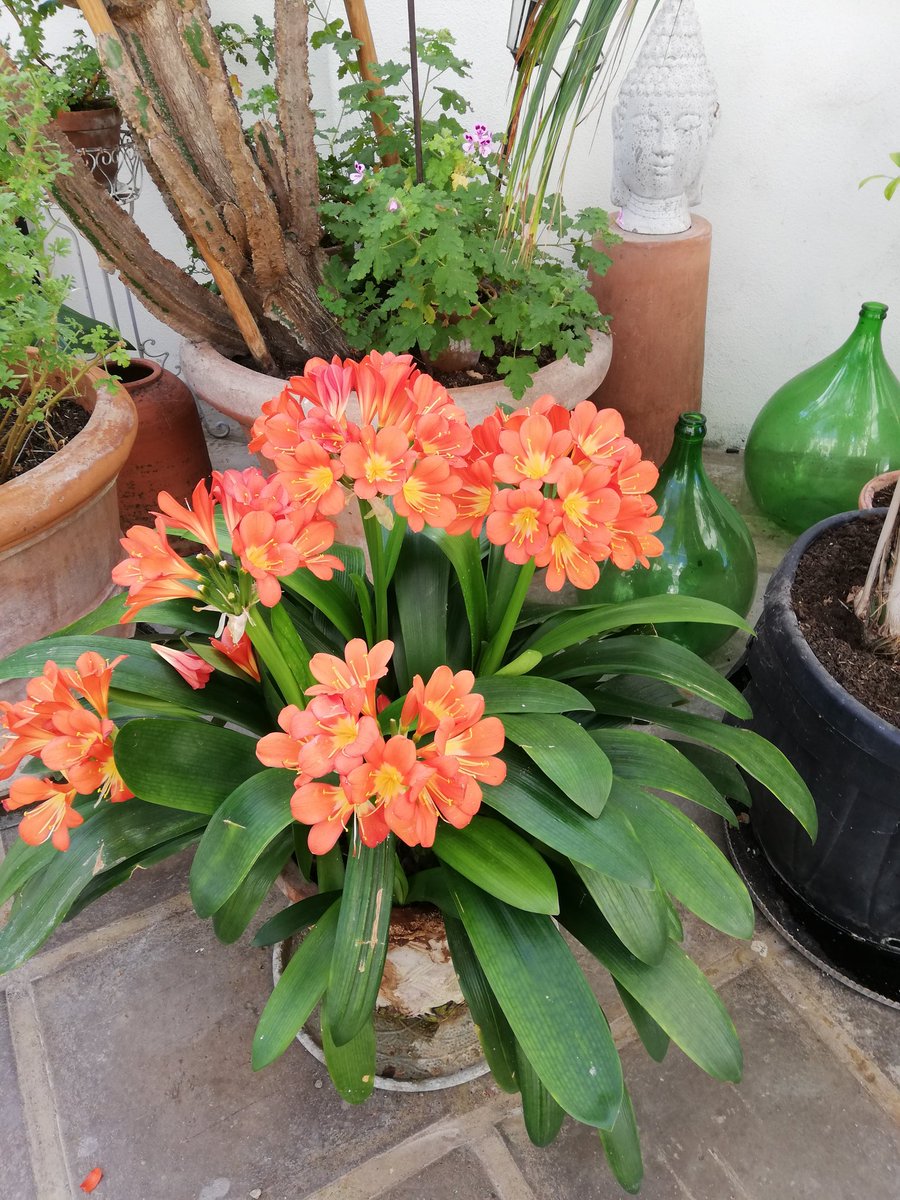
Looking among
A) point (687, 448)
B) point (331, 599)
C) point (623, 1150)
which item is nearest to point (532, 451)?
point (331, 599)

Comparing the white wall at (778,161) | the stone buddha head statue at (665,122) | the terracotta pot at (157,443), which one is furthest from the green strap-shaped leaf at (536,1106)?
the white wall at (778,161)

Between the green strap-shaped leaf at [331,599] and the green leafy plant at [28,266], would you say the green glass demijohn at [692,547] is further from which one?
the green leafy plant at [28,266]

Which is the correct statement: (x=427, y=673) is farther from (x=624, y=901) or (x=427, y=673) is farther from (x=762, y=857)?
(x=762, y=857)

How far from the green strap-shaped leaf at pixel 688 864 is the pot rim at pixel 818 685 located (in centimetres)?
33

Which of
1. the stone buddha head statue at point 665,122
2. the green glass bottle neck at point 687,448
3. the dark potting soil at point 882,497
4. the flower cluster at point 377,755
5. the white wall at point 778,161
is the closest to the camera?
the flower cluster at point 377,755

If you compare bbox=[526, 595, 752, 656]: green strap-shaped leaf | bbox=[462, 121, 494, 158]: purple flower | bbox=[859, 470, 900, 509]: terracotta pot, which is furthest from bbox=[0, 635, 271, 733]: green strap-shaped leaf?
bbox=[462, 121, 494, 158]: purple flower

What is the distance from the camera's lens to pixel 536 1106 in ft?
2.69

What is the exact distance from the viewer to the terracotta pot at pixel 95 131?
6.27ft

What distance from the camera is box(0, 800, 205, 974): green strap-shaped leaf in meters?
0.80

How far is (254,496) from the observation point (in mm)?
724

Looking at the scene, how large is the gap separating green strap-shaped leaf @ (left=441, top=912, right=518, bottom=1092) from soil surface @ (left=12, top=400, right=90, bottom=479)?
41.0 inches

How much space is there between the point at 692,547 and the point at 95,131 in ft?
5.41

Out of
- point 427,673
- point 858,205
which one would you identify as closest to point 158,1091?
point 427,673

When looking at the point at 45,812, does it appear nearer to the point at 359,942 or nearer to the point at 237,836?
the point at 237,836
